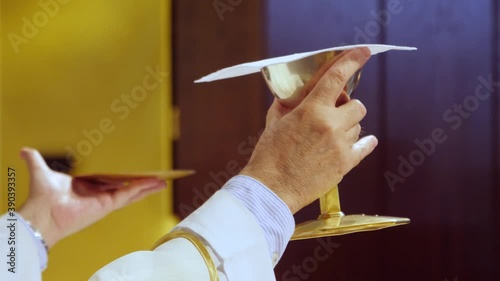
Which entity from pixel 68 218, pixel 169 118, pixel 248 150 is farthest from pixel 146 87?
pixel 68 218

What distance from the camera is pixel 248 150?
1611mm

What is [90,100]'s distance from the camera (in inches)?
97.1

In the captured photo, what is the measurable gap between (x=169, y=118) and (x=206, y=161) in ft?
1.61

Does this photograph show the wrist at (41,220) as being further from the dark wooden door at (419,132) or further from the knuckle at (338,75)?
the dark wooden door at (419,132)

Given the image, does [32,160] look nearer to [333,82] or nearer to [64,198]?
[64,198]

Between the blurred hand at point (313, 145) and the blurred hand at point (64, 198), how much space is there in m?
0.22

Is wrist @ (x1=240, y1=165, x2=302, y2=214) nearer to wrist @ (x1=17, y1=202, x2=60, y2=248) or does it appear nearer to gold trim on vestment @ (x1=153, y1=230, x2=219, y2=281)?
gold trim on vestment @ (x1=153, y1=230, x2=219, y2=281)

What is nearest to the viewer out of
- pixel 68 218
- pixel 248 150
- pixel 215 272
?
pixel 215 272

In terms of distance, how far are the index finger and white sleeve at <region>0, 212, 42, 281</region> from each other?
0.34 meters

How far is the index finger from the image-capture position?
60 centimetres

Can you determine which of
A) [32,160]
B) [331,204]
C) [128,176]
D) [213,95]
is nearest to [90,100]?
[213,95]

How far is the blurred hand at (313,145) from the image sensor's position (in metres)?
0.59

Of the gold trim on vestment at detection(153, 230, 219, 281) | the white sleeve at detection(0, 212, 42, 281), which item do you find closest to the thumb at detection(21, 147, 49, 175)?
the white sleeve at detection(0, 212, 42, 281)

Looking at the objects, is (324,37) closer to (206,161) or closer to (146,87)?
(206,161)
